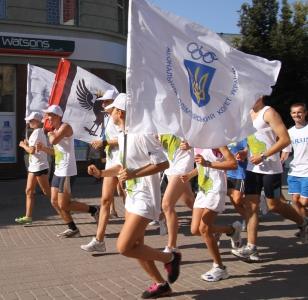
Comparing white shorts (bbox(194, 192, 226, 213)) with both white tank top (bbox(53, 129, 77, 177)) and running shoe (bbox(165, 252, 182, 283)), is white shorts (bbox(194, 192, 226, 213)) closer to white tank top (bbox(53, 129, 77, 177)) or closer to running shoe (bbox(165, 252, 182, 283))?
running shoe (bbox(165, 252, 182, 283))

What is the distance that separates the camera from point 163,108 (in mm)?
4848

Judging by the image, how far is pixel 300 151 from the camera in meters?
8.07

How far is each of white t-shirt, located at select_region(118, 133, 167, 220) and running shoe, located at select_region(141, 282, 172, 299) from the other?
0.64 m

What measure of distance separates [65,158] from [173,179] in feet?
6.83

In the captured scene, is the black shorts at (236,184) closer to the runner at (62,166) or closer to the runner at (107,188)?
the runner at (107,188)

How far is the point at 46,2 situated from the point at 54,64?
2.00 meters

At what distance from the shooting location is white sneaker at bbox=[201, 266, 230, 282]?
18.6 feet

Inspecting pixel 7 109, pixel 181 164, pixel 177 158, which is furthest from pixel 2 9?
pixel 181 164

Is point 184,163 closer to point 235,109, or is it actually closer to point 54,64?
point 235,109

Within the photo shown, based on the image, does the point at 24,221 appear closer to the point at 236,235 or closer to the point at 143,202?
the point at 236,235

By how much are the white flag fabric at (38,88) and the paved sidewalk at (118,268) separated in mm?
1989

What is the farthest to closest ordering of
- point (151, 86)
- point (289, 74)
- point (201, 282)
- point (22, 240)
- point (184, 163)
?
1. point (289, 74)
2. point (22, 240)
3. point (184, 163)
4. point (201, 282)
5. point (151, 86)

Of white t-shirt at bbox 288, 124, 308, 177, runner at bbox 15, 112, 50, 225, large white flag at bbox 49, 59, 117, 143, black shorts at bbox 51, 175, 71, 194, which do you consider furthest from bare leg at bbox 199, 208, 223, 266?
runner at bbox 15, 112, 50, 225

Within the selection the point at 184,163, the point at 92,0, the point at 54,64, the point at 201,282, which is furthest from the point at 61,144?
the point at 92,0
